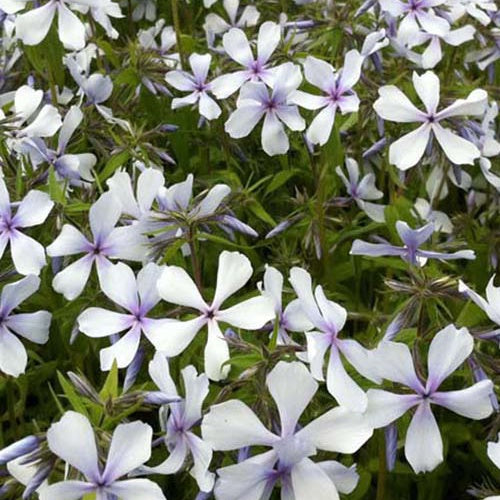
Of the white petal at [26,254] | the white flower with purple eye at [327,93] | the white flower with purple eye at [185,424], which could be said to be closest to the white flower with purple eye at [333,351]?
the white flower with purple eye at [185,424]

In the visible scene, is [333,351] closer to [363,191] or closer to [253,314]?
[253,314]

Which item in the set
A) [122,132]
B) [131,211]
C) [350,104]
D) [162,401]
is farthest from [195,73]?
[162,401]

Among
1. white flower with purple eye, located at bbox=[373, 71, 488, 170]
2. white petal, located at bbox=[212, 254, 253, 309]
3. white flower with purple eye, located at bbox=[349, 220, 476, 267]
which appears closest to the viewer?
white petal, located at bbox=[212, 254, 253, 309]

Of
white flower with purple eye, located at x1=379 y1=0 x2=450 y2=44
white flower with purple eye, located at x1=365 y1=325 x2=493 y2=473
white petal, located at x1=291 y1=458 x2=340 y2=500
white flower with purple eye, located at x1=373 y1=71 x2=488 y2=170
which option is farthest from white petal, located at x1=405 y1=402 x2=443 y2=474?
white flower with purple eye, located at x1=379 y1=0 x2=450 y2=44

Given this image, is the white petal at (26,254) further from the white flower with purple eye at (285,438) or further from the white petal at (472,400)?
the white petal at (472,400)

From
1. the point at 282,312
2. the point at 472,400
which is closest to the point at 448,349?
the point at 472,400

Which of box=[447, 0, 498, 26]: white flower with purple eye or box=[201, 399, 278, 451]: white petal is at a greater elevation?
box=[201, 399, 278, 451]: white petal

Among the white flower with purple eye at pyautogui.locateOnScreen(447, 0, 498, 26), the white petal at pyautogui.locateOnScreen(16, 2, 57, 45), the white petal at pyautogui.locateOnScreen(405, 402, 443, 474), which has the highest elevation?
the white petal at pyautogui.locateOnScreen(16, 2, 57, 45)

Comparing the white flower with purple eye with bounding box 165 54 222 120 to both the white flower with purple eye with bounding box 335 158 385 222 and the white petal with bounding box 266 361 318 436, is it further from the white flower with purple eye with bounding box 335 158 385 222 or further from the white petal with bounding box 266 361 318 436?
the white petal with bounding box 266 361 318 436
